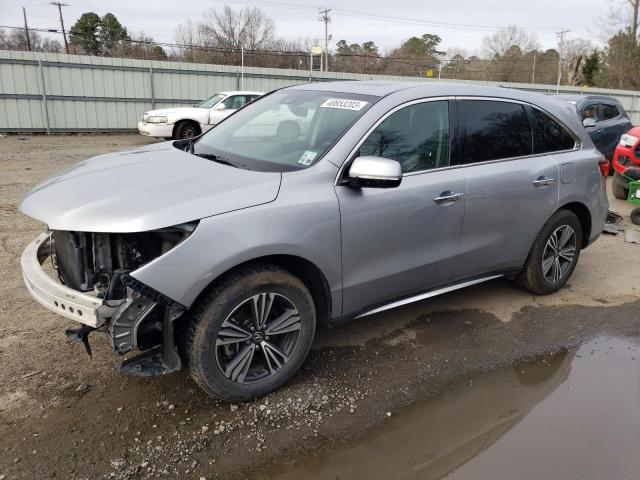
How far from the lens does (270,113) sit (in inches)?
164

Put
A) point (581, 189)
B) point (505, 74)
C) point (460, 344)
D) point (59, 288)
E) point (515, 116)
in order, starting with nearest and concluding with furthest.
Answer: point (59, 288) < point (460, 344) < point (515, 116) < point (581, 189) < point (505, 74)

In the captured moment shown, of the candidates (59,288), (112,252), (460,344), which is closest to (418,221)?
(460,344)

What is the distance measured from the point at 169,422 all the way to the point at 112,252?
99 centimetres

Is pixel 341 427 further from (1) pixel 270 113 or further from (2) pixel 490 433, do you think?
(1) pixel 270 113

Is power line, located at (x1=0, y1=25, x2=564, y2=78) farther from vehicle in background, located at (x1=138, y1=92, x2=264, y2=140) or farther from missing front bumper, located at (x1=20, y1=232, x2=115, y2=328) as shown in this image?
missing front bumper, located at (x1=20, y1=232, x2=115, y2=328)

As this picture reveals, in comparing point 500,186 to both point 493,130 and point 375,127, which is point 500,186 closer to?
point 493,130

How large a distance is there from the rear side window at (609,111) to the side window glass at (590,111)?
0.32 meters

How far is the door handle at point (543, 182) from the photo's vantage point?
14.3 ft

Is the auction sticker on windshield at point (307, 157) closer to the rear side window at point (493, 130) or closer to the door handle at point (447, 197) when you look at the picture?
the door handle at point (447, 197)

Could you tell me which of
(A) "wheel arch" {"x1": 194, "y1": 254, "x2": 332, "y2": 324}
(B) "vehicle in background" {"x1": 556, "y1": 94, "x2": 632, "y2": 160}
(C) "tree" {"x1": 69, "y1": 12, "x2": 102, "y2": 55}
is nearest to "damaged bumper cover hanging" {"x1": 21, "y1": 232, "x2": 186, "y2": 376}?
(A) "wheel arch" {"x1": 194, "y1": 254, "x2": 332, "y2": 324}

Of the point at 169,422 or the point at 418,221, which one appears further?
the point at 418,221

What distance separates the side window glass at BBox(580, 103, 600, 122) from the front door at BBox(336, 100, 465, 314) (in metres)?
8.63

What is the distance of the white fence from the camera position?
17.0 m

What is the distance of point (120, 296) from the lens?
273cm
